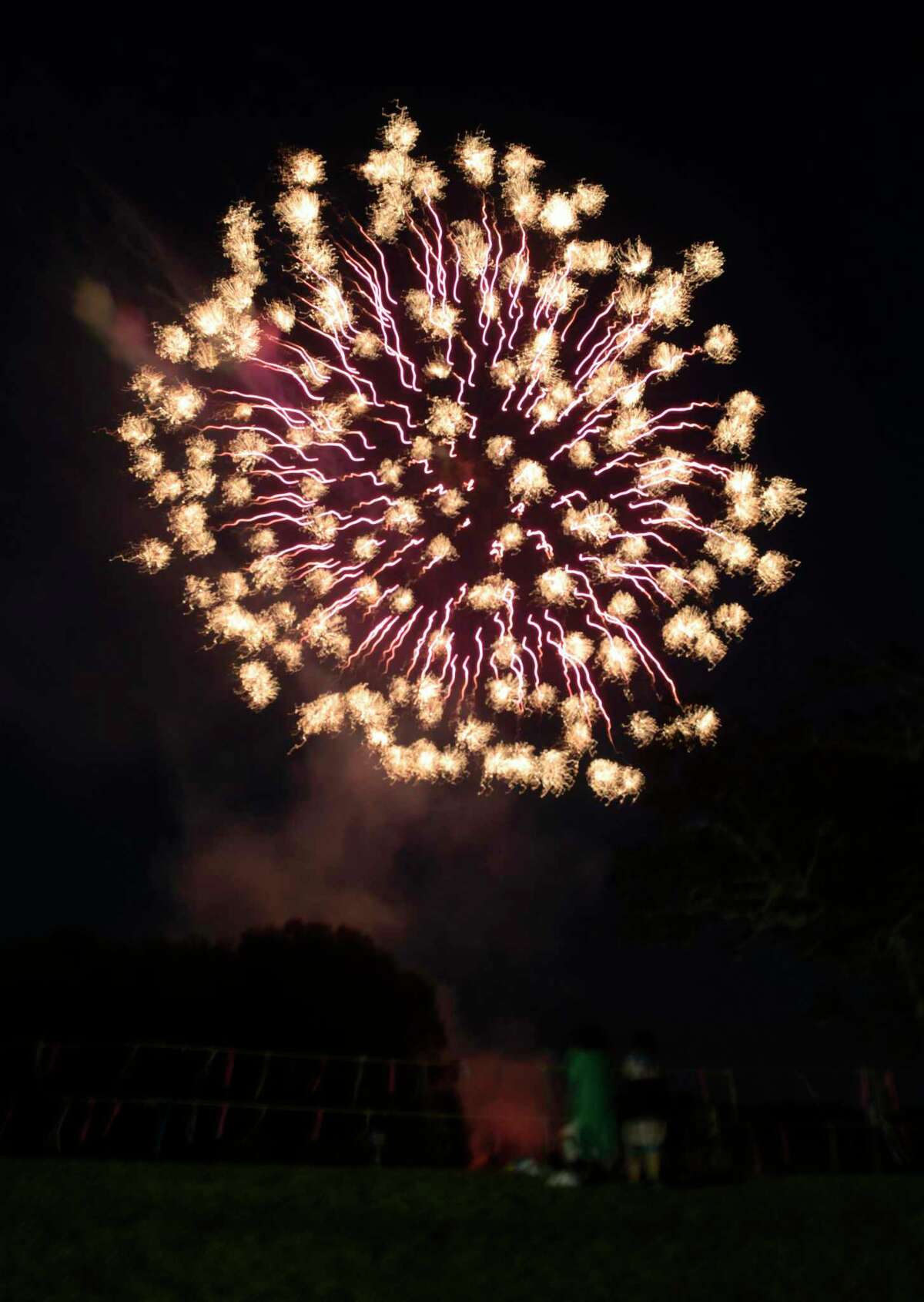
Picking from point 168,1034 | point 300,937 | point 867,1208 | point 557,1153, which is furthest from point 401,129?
point 300,937

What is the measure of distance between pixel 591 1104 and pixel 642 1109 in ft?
1.62

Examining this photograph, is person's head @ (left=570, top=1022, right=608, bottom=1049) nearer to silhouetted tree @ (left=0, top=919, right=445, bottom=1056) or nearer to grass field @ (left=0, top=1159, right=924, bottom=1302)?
grass field @ (left=0, top=1159, right=924, bottom=1302)

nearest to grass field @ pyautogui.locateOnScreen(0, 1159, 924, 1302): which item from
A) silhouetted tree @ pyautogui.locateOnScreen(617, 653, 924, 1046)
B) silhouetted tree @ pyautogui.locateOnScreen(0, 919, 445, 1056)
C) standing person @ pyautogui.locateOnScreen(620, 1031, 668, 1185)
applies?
standing person @ pyautogui.locateOnScreen(620, 1031, 668, 1185)

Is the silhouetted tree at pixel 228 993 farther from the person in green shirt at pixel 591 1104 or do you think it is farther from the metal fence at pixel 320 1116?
the person in green shirt at pixel 591 1104

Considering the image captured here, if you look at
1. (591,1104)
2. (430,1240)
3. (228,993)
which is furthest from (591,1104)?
(228,993)

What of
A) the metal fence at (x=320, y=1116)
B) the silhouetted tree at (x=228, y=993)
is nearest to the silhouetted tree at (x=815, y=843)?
the metal fence at (x=320, y=1116)

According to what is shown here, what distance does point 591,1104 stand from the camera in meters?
10.3

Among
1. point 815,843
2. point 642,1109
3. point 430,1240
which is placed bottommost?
point 430,1240

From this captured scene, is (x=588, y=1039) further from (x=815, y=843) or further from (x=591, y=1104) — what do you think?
(x=815, y=843)

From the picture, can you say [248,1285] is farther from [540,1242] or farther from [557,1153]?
[557,1153]

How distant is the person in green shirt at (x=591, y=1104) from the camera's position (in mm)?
10250

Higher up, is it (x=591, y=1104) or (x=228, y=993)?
(x=228, y=993)

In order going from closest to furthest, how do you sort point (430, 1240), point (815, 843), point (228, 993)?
point (430, 1240) → point (815, 843) → point (228, 993)

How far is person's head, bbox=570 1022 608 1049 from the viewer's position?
412 inches
